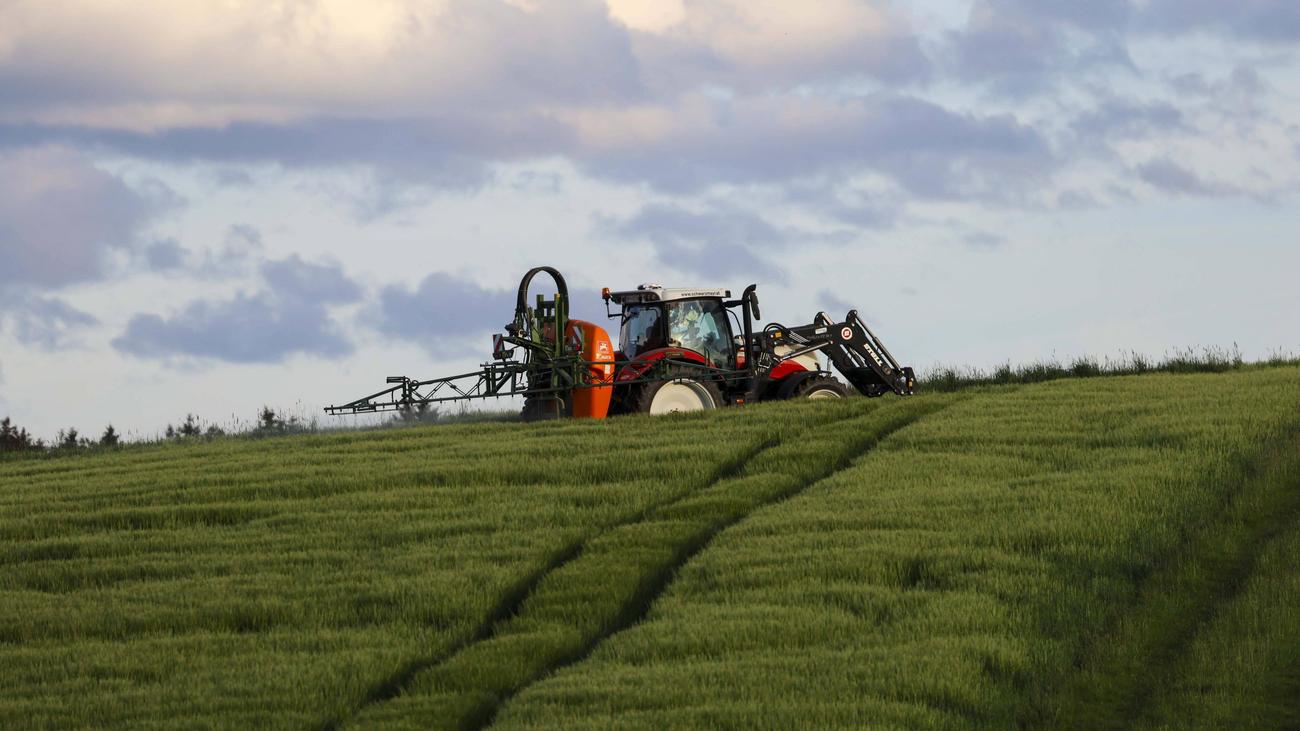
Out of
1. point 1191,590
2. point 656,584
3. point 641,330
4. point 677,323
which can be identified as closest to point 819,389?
point 677,323

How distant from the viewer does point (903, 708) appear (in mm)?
12258

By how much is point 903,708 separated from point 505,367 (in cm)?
1723

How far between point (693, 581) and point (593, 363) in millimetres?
12675

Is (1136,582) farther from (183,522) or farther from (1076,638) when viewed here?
(183,522)

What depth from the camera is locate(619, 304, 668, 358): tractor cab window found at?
102ft

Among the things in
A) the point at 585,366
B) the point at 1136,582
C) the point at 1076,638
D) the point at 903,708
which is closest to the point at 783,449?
the point at 585,366

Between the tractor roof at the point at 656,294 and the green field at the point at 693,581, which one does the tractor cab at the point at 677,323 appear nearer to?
the tractor roof at the point at 656,294

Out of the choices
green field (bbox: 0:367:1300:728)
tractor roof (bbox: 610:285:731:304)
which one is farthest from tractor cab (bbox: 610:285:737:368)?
green field (bbox: 0:367:1300:728)

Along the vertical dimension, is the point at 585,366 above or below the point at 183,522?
above

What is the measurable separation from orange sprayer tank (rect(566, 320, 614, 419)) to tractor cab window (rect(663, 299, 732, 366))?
77.5 inches

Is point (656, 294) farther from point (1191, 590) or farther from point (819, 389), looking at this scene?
point (1191, 590)

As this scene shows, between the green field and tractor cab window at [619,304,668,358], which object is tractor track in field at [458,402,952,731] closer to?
the green field

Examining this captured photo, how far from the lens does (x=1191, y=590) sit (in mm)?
16047

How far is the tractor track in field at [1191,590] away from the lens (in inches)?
513
